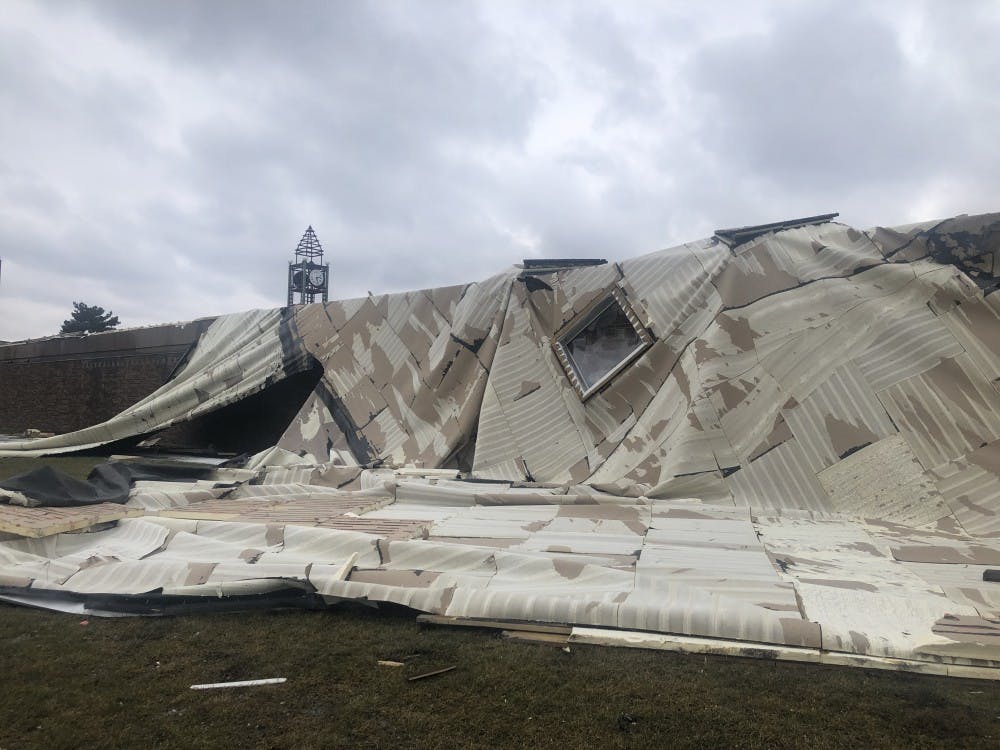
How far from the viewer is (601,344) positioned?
4.32 metres

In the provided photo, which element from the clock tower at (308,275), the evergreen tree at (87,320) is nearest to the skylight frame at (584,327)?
the clock tower at (308,275)

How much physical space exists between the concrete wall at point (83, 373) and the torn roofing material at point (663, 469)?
2.75 m

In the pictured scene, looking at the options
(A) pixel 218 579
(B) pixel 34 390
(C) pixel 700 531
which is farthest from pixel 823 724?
(B) pixel 34 390

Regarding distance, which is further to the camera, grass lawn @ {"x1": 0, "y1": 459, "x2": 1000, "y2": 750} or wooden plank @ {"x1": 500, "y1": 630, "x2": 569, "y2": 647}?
wooden plank @ {"x1": 500, "y1": 630, "x2": 569, "y2": 647}

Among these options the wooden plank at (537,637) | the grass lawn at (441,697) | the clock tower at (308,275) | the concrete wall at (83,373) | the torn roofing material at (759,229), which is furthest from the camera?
the clock tower at (308,275)

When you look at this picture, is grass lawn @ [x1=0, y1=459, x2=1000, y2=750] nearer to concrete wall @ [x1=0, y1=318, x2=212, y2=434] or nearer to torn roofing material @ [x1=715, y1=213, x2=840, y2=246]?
torn roofing material @ [x1=715, y1=213, x2=840, y2=246]

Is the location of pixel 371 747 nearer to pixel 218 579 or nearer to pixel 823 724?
pixel 823 724

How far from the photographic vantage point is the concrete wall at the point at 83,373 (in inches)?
286

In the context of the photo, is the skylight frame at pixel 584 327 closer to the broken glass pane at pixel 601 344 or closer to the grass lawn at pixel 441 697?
the broken glass pane at pixel 601 344

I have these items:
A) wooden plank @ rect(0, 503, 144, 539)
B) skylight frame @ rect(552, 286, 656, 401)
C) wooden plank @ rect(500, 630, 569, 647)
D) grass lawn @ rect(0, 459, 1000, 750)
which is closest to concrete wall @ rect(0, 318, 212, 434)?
wooden plank @ rect(0, 503, 144, 539)

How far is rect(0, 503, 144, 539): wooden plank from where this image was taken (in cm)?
255

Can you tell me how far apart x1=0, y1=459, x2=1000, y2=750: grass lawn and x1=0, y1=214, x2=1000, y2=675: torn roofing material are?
0.53ft

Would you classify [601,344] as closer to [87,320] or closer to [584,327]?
[584,327]

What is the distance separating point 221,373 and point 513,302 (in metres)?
2.77
